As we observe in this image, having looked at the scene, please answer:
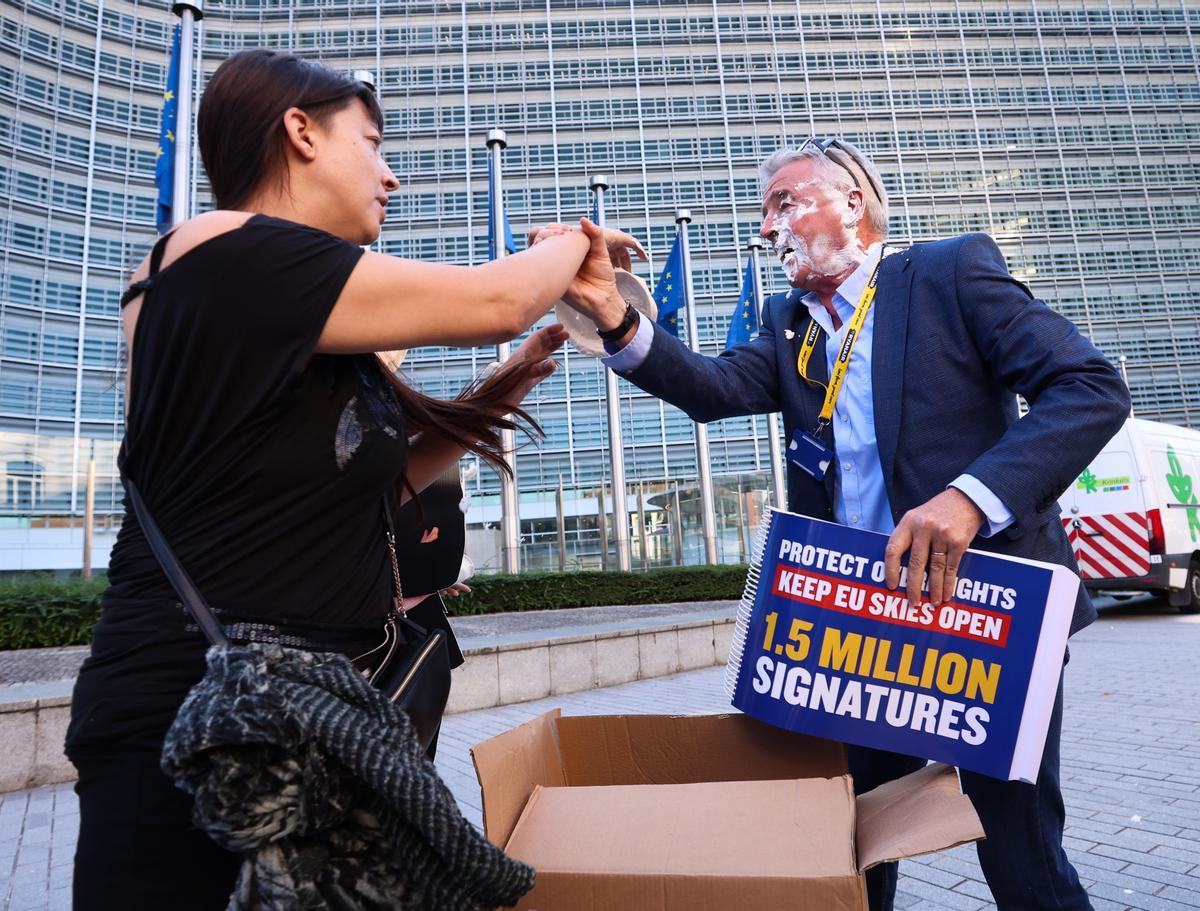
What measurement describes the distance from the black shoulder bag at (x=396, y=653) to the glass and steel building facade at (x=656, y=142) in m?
26.9

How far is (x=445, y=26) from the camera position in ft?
115

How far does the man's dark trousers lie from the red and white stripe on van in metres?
11.3

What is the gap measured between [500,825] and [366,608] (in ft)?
1.27

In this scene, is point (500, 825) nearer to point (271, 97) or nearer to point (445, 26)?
point (271, 97)

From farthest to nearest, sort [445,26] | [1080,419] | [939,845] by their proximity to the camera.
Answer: [445,26], [1080,419], [939,845]

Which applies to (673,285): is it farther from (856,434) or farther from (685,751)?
(685,751)

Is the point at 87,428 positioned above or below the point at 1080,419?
above

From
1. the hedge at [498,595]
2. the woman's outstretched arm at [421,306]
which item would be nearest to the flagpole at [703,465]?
the hedge at [498,595]

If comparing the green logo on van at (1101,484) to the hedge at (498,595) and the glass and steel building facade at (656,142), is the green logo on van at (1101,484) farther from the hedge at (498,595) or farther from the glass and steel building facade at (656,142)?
the glass and steel building facade at (656,142)

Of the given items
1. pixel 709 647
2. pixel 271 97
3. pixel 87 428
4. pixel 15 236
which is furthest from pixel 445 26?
pixel 271 97

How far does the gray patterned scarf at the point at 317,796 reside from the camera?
0.82 m

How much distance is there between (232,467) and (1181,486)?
1445 centimetres

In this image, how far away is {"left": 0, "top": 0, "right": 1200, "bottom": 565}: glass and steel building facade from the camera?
96.7 feet

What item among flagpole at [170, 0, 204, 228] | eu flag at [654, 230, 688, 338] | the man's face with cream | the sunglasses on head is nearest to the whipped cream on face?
the man's face with cream
